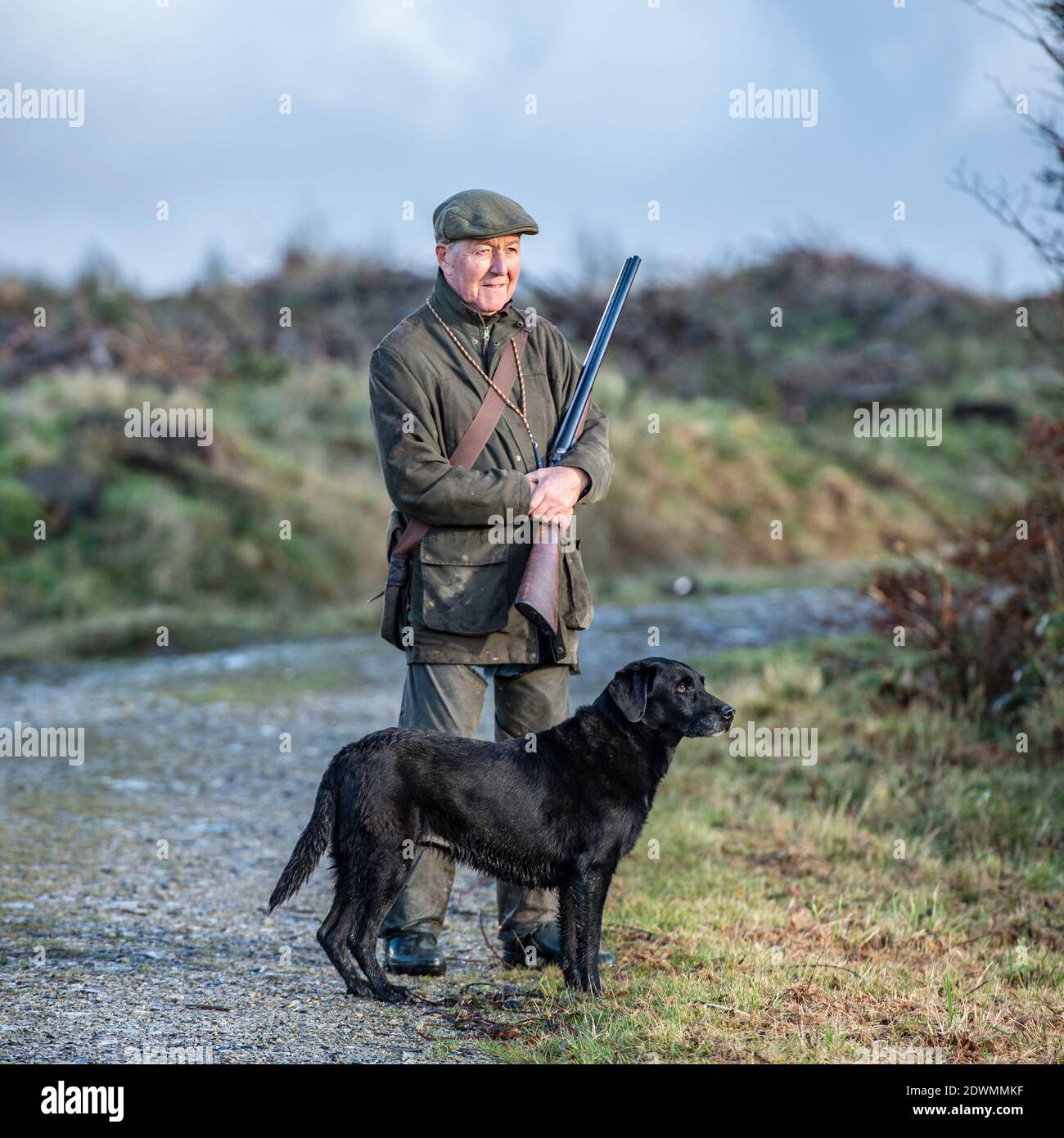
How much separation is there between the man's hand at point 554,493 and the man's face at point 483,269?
658 mm

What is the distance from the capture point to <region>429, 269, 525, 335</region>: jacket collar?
5094 mm

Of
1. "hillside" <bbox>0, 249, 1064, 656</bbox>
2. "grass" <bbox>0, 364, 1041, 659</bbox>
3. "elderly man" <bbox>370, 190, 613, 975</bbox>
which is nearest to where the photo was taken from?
"elderly man" <bbox>370, 190, 613, 975</bbox>

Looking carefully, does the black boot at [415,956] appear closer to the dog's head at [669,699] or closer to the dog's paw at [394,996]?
the dog's paw at [394,996]

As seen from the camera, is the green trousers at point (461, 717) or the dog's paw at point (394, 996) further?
the green trousers at point (461, 717)

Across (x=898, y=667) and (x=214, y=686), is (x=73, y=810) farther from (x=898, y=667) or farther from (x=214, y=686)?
(x=898, y=667)

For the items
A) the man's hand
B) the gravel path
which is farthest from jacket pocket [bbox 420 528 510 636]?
the gravel path

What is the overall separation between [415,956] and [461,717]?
892 mm

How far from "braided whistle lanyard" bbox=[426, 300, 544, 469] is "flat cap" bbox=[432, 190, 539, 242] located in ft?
1.08

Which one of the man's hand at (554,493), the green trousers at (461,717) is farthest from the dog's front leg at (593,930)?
the man's hand at (554,493)

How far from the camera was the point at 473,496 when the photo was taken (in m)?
4.83

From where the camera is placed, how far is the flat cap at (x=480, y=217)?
15.9ft

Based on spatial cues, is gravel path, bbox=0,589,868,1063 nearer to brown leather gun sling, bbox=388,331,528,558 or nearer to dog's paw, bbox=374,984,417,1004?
dog's paw, bbox=374,984,417,1004

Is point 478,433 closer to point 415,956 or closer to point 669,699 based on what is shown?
point 669,699
